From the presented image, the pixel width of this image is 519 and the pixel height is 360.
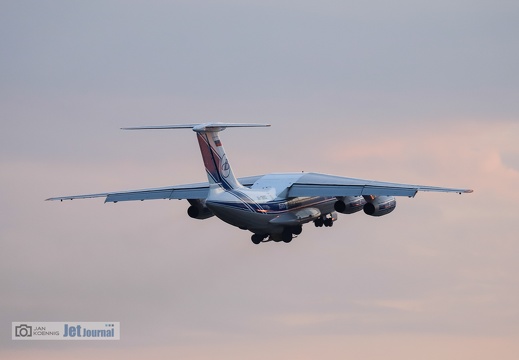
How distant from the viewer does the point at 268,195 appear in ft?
272

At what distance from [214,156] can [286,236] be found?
553 centimetres

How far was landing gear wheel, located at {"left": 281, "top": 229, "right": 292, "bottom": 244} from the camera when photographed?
84125 millimetres

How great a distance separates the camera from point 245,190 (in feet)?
268

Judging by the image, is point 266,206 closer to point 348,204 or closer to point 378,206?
point 348,204

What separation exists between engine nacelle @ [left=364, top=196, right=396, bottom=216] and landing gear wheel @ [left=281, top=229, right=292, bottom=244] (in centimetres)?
348

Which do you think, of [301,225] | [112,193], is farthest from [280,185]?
[112,193]

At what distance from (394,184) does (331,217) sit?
22.3ft

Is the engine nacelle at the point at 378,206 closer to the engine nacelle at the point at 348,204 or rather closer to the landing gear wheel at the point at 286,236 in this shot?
the engine nacelle at the point at 348,204

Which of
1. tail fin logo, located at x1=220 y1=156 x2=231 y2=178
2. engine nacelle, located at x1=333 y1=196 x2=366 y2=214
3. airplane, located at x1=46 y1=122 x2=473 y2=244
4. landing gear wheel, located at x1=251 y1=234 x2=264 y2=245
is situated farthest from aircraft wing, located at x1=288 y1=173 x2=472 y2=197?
tail fin logo, located at x1=220 y1=156 x2=231 y2=178

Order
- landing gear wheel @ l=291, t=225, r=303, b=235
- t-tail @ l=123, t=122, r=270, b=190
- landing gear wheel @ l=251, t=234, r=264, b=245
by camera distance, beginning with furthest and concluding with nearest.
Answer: landing gear wheel @ l=291, t=225, r=303, b=235 < landing gear wheel @ l=251, t=234, r=264, b=245 < t-tail @ l=123, t=122, r=270, b=190

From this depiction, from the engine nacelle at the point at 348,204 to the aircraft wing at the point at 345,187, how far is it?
120cm

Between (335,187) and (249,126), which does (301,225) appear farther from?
(249,126)

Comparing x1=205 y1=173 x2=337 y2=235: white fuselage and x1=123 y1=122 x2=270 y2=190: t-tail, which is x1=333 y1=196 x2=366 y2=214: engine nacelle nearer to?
x1=205 y1=173 x2=337 y2=235: white fuselage

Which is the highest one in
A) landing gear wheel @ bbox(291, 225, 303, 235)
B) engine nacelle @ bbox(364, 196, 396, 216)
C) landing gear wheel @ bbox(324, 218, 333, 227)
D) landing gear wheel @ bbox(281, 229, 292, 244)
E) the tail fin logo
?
landing gear wheel @ bbox(324, 218, 333, 227)
